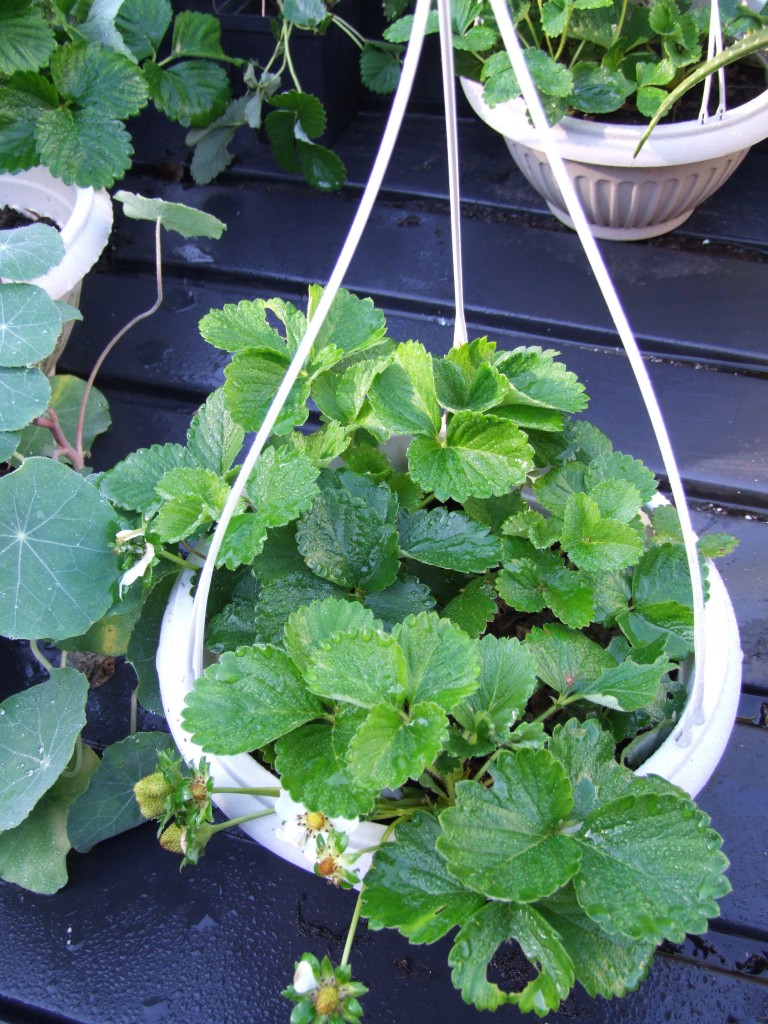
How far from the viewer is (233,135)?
55.2 inches

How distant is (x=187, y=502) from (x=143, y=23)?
949 millimetres

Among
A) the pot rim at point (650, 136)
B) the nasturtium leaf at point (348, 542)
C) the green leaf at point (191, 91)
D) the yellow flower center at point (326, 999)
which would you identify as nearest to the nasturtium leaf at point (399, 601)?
the nasturtium leaf at point (348, 542)

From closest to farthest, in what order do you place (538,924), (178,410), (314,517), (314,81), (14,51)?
(538,924)
(314,517)
(14,51)
(178,410)
(314,81)

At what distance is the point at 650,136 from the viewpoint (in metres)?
1.07

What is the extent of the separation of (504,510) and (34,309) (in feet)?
1.58

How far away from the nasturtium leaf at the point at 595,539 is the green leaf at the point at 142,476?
11.3 inches

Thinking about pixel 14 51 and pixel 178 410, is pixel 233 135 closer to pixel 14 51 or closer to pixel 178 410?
pixel 14 51

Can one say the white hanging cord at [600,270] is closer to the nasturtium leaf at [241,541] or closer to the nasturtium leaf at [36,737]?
the nasturtium leaf at [241,541]

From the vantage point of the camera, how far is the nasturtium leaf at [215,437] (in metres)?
0.67

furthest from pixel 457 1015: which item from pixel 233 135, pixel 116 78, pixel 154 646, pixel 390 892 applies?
pixel 233 135

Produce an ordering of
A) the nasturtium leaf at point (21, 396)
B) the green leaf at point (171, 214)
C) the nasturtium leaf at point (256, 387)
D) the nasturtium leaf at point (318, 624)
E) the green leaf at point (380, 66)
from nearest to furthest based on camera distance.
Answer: the nasturtium leaf at point (318, 624) < the nasturtium leaf at point (256, 387) < the nasturtium leaf at point (21, 396) < the green leaf at point (171, 214) < the green leaf at point (380, 66)

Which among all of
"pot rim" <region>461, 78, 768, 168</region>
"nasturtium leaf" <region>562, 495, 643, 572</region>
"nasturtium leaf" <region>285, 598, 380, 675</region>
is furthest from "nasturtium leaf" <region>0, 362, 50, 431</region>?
"pot rim" <region>461, 78, 768, 168</region>

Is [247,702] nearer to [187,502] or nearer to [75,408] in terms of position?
[187,502]

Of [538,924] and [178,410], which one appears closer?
[538,924]
